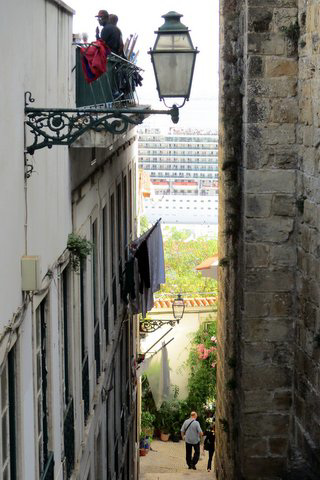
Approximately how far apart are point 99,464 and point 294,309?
123 inches

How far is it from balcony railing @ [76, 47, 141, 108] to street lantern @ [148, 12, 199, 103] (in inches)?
97.9

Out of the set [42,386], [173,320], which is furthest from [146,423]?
[42,386]

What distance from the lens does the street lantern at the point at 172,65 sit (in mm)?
6613

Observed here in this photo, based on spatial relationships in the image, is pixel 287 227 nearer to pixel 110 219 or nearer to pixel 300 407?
pixel 300 407

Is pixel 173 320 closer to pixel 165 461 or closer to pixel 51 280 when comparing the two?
pixel 165 461

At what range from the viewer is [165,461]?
20.6m

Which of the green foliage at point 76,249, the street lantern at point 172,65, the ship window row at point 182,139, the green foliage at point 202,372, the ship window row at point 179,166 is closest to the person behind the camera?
the street lantern at point 172,65

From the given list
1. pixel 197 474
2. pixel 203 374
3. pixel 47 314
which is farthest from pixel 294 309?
pixel 203 374

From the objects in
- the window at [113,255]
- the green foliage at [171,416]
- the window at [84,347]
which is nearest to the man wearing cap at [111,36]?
the window at [113,255]

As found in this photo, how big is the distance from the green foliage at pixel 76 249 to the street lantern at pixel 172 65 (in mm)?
2079

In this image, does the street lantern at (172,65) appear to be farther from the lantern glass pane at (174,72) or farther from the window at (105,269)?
the window at (105,269)

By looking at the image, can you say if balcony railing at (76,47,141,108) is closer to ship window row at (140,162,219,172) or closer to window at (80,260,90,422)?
window at (80,260,90,422)

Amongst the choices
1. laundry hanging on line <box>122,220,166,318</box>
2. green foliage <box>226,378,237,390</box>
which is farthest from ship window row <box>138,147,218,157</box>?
green foliage <box>226,378,237,390</box>

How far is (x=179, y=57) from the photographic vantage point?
6.62m
